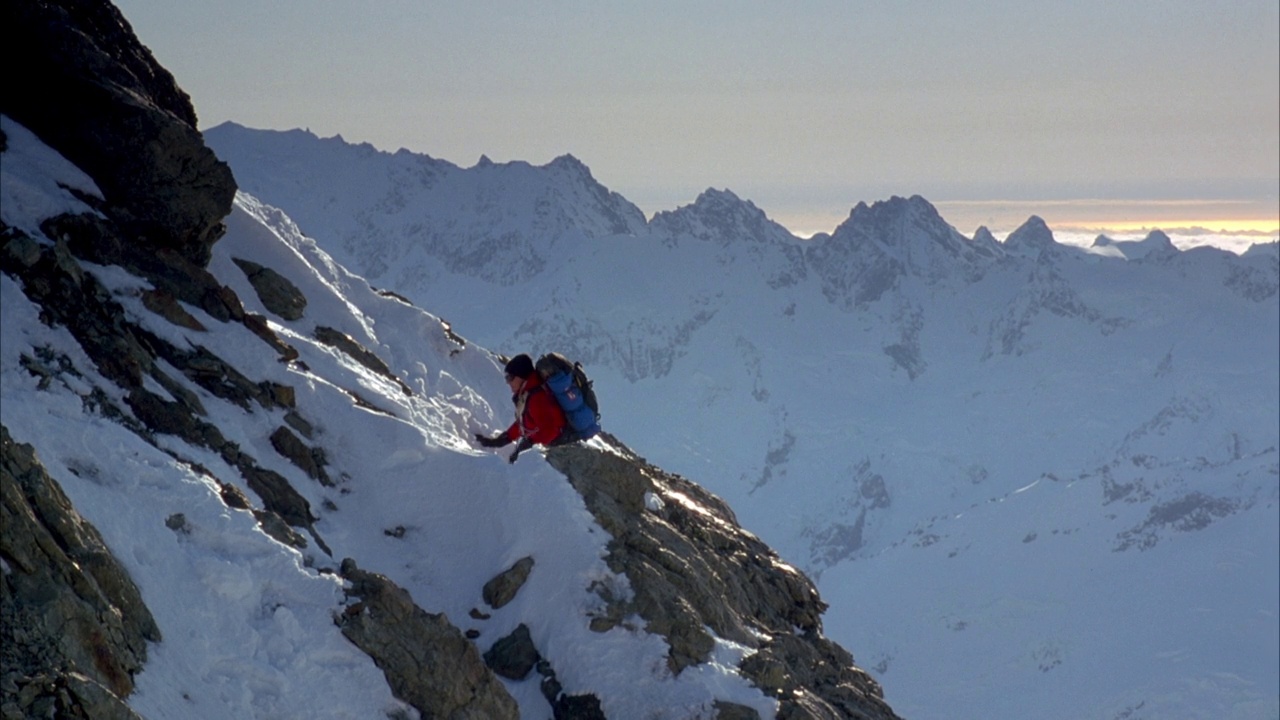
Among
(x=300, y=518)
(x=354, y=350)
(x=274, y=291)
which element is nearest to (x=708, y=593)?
(x=300, y=518)

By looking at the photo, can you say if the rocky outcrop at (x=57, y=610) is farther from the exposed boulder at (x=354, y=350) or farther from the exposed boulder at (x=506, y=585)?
the exposed boulder at (x=354, y=350)

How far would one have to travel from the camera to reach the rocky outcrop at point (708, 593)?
18578 millimetres

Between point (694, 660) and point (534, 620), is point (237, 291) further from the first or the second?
point (694, 660)

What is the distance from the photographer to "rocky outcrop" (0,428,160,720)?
12.1 m

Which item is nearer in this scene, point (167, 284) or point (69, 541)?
point (69, 541)

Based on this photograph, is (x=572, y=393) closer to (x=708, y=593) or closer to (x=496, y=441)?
(x=496, y=441)

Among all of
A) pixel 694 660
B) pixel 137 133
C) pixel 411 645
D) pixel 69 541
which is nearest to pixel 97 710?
pixel 69 541

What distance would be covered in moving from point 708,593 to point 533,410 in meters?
5.09

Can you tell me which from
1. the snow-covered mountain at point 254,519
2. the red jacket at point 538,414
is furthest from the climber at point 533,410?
the snow-covered mountain at point 254,519

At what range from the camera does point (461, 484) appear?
69.7 feet

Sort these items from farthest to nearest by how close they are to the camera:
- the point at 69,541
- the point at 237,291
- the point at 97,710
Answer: the point at 237,291
the point at 69,541
the point at 97,710

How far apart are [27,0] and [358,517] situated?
10691 mm

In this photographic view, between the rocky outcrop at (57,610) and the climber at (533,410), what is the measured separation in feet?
30.3

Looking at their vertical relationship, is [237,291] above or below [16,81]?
below
